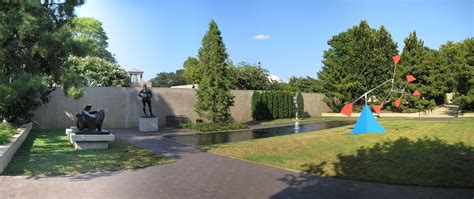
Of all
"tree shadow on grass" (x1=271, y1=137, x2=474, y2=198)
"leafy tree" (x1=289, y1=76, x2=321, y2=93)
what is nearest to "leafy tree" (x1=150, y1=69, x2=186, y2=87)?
"leafy tree" (x1=289, y1=76, x2=321, y2=93)

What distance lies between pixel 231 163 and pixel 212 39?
1104 cm

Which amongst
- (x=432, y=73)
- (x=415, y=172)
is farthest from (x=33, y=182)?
(x=432, y=73)

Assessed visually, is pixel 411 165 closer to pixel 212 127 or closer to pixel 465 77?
pixel 212 127

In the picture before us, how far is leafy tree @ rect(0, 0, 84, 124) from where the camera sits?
32.8ft

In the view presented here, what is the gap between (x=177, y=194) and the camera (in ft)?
21.5

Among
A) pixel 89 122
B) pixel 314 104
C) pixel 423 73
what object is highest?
pixel 423 73

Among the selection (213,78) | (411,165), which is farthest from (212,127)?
(411,165)

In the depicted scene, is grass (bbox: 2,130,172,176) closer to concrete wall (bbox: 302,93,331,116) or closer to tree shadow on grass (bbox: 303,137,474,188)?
tree shadow on grass (bbox: 303,137,474,188)

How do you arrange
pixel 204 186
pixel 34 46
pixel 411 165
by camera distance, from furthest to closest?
pixel 34 46, pixel 411 165, pixel 204 186

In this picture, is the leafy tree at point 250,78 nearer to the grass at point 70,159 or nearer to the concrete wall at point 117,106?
the concrete wall at point 117,106

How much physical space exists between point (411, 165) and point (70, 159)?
766 cm

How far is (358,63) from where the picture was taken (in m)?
31.8

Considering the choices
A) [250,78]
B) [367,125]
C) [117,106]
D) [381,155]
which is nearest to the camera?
[381,155]

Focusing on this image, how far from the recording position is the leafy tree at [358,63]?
31.8 m
